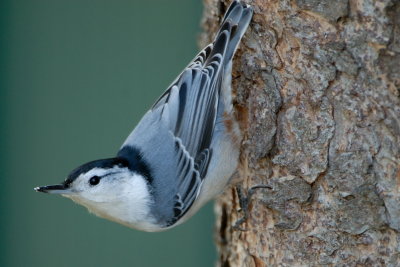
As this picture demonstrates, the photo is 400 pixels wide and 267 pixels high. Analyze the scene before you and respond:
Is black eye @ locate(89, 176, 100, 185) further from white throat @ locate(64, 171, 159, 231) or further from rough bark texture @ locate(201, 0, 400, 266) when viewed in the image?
rough bark texture @ locate(201, 0, 400, 266)

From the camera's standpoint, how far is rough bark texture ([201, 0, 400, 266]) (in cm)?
173

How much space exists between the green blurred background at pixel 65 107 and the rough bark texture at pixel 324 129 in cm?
159

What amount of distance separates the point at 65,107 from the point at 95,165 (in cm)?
160

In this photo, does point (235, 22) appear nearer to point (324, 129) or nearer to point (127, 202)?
point (324, 129)

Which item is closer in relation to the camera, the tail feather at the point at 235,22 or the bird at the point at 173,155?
the tail feather at the point at 235,22

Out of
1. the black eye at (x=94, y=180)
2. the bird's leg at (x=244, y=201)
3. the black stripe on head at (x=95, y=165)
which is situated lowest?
the bird's leg at (x=244, y=201)

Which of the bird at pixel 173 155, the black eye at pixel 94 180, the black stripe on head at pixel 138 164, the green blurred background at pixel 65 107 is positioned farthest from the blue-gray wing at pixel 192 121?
the green blurred background at pixel 65 107

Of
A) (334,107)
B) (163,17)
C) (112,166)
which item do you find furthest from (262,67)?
(163,17)

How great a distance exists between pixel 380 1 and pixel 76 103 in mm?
2288

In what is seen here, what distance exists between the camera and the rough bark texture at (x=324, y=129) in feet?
5.66

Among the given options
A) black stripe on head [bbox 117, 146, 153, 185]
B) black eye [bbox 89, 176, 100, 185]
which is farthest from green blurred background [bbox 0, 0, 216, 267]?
black eye [bbox 89, 176, 100, 185]

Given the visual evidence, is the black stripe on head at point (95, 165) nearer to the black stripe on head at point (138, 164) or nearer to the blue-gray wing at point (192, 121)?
the black stripe on head at point (138, 164)

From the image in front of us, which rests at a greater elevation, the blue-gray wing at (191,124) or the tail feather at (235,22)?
the tail feather at (235,22)

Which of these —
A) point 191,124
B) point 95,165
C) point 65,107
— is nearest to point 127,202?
point 95,165
